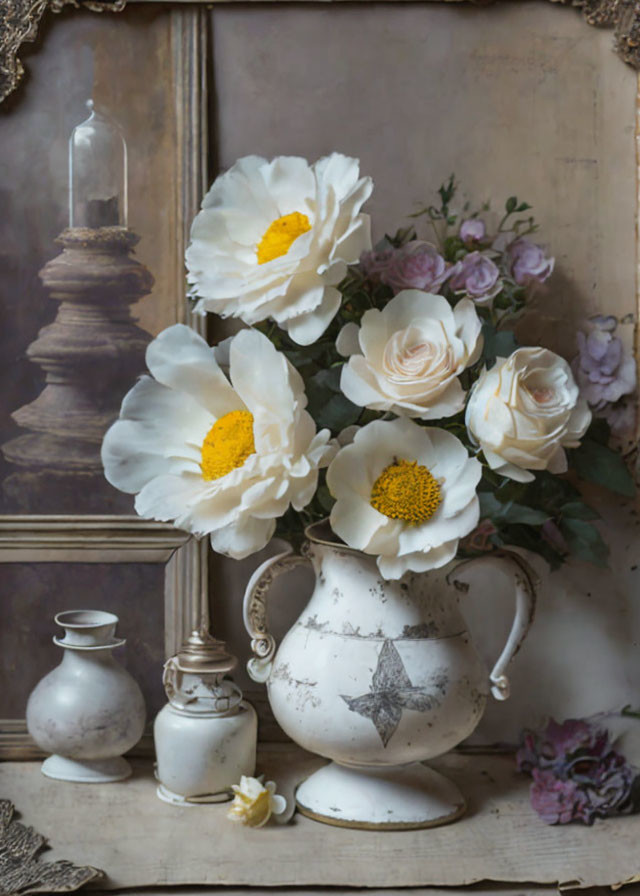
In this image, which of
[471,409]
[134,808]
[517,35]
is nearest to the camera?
[471,409]

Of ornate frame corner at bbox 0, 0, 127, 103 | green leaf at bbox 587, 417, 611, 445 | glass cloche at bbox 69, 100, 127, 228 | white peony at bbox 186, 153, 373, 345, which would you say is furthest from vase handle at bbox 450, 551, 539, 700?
ornate frame corner at bbox 0, 0, 127, 103

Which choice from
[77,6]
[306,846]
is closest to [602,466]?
[306,846]

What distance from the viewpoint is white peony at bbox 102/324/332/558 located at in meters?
1.13

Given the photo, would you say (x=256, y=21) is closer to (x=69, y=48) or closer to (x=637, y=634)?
(x=69, y=48)

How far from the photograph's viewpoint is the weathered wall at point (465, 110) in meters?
1.45

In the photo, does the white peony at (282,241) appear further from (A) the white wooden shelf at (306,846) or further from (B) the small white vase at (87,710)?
(A) the white wooden shelf at (306,846)

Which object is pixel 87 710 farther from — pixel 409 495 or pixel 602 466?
pixel 602 466

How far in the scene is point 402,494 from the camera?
1.16m

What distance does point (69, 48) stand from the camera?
1452 mm

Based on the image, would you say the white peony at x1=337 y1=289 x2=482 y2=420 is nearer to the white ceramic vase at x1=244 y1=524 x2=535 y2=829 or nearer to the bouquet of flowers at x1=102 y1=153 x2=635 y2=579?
the bouquet of flowers at x1=102 y1=153 x2=635 y2=579

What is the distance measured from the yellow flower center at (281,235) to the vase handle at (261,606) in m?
0.35

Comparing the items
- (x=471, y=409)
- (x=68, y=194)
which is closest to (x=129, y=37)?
(x=68, y=194)

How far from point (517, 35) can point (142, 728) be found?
1.01 m

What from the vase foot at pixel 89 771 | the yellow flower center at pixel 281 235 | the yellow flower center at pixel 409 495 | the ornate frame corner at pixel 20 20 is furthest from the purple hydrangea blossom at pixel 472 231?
the vase foot at pixel 89 771
